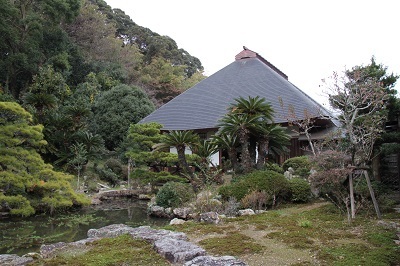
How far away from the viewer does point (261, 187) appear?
33.5 ft

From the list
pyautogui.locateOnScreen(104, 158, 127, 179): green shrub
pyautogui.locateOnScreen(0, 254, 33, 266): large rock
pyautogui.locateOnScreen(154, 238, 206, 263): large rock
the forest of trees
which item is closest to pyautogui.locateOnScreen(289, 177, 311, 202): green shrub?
pyautogui.locateOnScreen(154, 238, 206, 263): large rock

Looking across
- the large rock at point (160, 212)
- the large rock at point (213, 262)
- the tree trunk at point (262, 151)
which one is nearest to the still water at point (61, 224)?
the large rock at point (160, 212)

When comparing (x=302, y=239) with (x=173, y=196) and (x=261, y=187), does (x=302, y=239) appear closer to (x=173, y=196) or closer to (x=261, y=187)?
(x=261, y=187)

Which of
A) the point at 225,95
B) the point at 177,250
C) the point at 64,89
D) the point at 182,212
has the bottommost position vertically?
the point at 182,212

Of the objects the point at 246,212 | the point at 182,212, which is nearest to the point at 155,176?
the point at 182,212

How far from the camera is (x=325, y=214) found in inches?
324

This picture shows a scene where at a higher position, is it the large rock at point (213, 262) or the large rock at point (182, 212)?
the large rock at point (213, 262)

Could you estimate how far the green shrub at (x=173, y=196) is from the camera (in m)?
11.5

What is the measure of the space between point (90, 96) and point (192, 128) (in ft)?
34.0

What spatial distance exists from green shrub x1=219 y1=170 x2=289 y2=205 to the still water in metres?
2.40

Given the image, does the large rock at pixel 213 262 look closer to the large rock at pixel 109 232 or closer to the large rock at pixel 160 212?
the large rock at pixel 109 232

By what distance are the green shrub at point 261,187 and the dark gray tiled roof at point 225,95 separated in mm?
7801

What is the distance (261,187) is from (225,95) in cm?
1221

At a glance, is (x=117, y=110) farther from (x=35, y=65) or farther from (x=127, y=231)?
(x=127, y=231)
